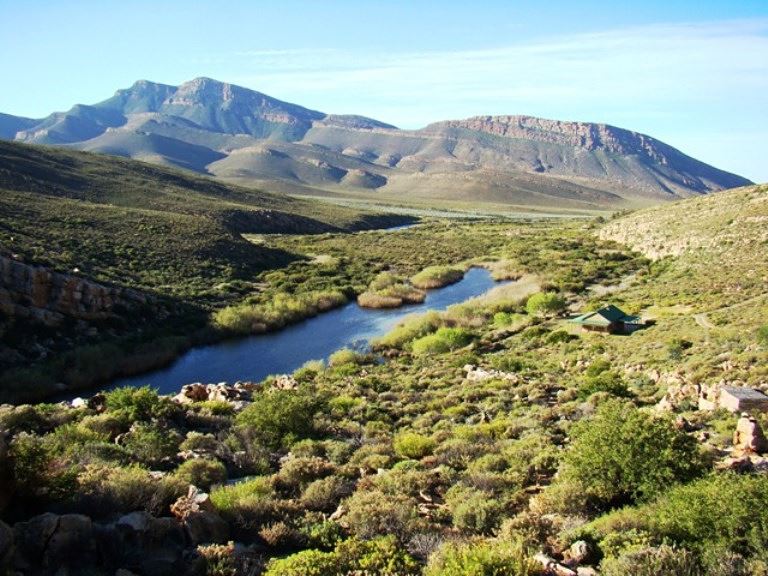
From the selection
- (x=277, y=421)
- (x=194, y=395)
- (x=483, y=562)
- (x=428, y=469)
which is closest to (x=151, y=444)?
(x=277, y=421)

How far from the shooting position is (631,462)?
11.4 metres

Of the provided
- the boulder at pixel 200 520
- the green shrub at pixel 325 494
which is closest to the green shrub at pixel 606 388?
the green shrub at pixel 325 494

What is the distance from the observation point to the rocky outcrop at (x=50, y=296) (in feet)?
109

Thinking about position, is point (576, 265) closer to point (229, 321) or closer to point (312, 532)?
point (229, 321)

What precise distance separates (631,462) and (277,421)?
1014cm

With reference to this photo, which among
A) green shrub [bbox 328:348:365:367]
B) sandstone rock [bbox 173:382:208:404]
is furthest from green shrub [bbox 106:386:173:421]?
green shrub [bbox 328:348:365:367]

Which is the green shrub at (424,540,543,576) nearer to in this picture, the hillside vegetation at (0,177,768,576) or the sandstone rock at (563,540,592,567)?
the hillside vegetation at (0,177,768,576)

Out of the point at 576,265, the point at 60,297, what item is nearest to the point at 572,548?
the point at 60,297

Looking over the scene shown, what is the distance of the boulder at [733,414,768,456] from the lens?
13156 millimetres

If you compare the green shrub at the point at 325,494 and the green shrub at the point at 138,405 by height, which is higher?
the green shrub at the point at 325,494

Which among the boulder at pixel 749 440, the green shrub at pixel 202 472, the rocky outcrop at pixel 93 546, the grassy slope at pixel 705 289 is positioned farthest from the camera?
the grassy slope at pixel 705 289

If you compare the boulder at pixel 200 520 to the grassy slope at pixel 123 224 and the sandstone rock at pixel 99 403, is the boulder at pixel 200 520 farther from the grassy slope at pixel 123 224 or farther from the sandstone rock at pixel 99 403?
the grassy slope at pixel 123 224

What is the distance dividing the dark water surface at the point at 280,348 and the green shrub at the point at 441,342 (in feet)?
14.6

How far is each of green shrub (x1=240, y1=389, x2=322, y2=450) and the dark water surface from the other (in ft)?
47.7
